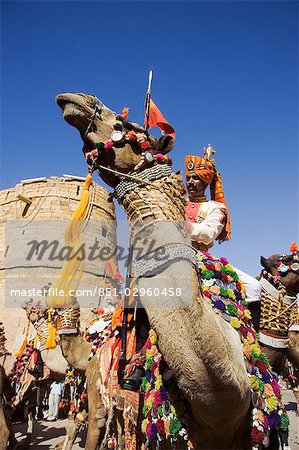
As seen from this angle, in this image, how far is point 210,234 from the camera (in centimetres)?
311

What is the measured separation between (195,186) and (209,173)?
0.18 metres

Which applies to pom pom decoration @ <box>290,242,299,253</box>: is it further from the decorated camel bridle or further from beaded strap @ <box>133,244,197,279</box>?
beaded strap @ <box>133,244,197,279</box>

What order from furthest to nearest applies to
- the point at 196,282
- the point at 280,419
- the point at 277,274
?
the point at 277,274
the point at 280,419
the point at 196,282

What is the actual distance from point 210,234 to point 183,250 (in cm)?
105

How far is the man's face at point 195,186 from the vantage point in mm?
3783

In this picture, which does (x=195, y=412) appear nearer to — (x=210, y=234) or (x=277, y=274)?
(x=210, y=234)

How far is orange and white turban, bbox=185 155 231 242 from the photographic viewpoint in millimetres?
3648

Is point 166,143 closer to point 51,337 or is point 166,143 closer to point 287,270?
point 287,270

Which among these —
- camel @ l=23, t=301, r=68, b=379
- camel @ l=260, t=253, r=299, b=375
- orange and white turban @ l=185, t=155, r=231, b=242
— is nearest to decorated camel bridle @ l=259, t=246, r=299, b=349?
camel @ l=260, t=253, r=299, b=375

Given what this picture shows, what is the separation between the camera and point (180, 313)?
76.5 inches

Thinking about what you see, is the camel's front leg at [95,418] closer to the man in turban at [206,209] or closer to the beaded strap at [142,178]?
the man in turban at [206,209]

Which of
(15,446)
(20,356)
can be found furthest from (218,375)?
(20,356)

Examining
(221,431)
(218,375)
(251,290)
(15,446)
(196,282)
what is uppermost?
(251,290)

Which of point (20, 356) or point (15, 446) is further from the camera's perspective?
point (20, 356)
